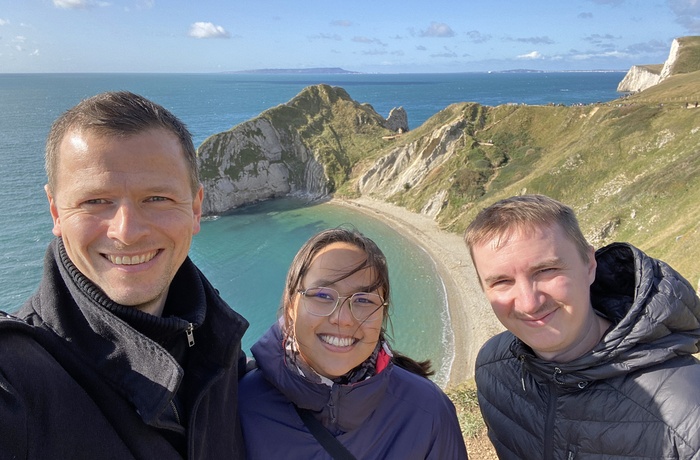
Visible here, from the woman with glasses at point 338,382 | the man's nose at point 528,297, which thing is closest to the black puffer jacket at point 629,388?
the man's nose at point 528,297

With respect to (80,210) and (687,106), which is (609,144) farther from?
(80,210)

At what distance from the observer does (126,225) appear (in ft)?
8.23

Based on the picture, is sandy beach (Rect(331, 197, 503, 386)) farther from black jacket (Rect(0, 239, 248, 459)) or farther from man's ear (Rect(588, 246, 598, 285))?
black jacket (Rect(0, 239, 248, 459))

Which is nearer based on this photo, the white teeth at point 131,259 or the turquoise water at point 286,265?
the white teeth at point 131,259

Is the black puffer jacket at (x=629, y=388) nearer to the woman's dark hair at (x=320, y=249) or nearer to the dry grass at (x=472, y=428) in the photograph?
the woman's dark hair at (x=320, y=249)

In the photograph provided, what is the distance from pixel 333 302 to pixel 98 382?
1.66 m

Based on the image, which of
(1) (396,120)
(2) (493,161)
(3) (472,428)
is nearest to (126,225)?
(3) (472,428)

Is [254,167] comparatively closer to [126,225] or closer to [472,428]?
[472,428]

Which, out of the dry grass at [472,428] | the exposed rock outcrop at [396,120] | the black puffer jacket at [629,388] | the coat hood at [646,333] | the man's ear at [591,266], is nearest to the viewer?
the black puffer jacket at [629,388]

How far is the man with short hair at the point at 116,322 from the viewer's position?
198cm

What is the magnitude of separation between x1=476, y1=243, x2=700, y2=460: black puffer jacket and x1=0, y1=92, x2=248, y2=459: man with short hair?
251 cm

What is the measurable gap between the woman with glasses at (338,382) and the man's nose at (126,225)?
135 centimetres

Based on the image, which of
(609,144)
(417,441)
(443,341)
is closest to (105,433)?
(417,441)

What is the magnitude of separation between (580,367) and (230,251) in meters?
47.3
